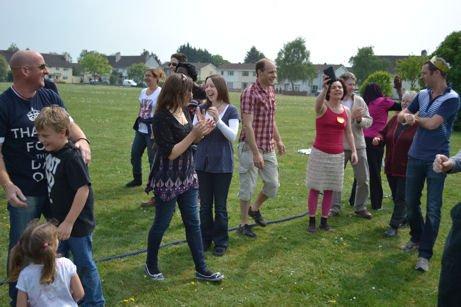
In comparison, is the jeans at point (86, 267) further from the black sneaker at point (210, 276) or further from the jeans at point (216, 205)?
the jeans at point (216, 205)

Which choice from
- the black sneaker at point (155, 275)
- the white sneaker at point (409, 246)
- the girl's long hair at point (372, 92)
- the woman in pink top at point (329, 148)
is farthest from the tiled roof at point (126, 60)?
the black sneaker at point (155, 275)

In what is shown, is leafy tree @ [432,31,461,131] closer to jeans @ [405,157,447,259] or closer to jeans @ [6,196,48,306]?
jeans @ [405,157,447,259]

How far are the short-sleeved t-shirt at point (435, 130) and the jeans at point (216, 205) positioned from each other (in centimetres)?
243

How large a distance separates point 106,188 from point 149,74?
8.51ft

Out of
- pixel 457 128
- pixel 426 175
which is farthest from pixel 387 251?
pixel 457 128

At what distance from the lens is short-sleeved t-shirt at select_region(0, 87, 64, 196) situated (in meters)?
3.15

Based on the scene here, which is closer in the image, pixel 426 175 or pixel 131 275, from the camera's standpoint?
pixel 131 275

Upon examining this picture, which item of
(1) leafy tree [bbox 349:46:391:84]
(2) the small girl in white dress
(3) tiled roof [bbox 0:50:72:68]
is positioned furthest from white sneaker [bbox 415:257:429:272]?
(3) tiled roof [bbox 0:50:72:68]

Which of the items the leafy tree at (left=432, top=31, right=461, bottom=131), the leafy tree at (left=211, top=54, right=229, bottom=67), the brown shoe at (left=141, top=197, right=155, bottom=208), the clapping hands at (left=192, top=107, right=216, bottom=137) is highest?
the leafy tree at (left=211, top=54, right=229, bottom=67)

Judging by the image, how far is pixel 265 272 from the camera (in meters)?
4.64

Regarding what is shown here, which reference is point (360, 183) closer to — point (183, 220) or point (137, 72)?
point (183, 220)

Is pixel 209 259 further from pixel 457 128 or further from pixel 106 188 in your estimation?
pixel 457 128

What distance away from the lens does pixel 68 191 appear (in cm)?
308

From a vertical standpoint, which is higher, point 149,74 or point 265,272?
point 149,74
